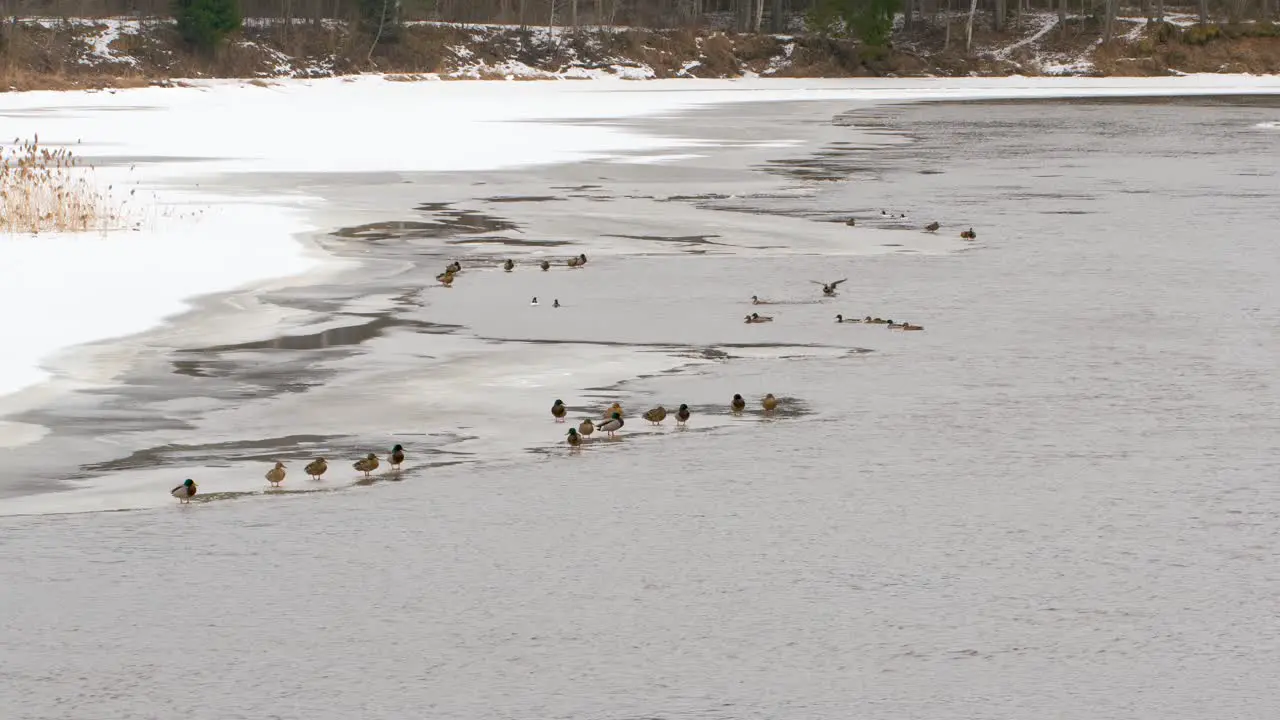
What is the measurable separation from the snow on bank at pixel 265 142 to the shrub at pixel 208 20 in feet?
14.3

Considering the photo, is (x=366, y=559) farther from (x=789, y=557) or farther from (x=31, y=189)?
(x=31, y=189)

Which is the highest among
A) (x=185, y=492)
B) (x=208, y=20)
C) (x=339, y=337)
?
(x=208, y=20)

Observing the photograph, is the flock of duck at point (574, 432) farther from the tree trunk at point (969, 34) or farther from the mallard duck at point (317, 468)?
the tree trunk at point (969, 34)

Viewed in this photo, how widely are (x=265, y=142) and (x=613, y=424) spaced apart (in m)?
34.0

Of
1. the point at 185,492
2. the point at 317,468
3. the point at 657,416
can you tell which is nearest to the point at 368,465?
the point at 317,468

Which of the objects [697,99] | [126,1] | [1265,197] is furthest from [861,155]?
[126,1]

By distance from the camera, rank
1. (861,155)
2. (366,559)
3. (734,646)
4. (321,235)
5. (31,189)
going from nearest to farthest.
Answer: (734,646) → (366,559) → (321,235) → (31,189) → (861,155)

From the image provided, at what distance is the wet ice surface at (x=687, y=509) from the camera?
683 cm

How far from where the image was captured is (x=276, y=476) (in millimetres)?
9727

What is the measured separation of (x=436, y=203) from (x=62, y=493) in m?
18.3

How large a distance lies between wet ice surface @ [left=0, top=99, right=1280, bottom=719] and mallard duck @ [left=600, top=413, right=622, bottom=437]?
16 centimetres

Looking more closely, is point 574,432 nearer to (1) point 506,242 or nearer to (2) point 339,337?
(2) point 339,337

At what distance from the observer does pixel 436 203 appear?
2759cm

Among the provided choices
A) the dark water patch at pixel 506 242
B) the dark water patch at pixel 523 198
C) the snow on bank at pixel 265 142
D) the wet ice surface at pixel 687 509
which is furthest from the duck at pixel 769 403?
the dark water patch at pixel 523 198
